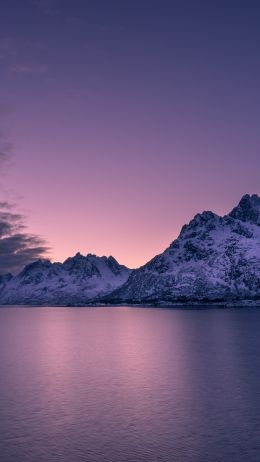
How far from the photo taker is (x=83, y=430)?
44281mm

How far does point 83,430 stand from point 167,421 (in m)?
8.04

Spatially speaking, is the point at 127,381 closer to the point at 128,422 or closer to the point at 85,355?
the point at 128,422

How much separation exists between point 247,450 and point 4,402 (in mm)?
29138

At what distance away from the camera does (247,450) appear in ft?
124

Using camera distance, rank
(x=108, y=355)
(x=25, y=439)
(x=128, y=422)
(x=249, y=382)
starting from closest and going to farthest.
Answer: (x=25, y=439), (x=128, y=422), (x=249, y=382), (x=108, y=355)

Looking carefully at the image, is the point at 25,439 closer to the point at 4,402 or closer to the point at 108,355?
the point at 4,402

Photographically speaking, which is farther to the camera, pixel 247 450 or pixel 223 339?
pixel 223 339

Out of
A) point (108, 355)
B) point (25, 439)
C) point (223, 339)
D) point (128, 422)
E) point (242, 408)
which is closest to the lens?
point (25, 439)

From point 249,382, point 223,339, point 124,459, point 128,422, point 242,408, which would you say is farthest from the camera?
point 223,339

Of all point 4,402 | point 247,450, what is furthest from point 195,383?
point 247,450

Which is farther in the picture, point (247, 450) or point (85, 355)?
point (85, 355)

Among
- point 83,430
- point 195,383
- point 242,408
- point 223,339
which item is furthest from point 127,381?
point 223,339

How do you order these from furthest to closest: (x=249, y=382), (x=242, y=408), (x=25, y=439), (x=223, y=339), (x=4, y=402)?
(x=223, y=339)
(x=249, y=382)
(x=4, y=402)
(x=242, y=408)
(x=25, y=439)

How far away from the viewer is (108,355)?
→ 101125 millimetres
